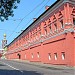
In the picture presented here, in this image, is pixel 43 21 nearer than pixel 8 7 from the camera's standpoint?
Answer: No

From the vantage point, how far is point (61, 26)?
1502 inches

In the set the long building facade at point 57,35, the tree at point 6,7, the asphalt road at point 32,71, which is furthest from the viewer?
the long building facade at point 57,35

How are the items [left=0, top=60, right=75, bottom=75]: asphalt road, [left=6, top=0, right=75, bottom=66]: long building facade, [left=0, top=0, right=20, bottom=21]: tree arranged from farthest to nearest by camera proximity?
[left=6, top=0, right=75, bottom=66]: long building facade
[left=0, top=60, right=75, bottom=75]: asphalt road
[left=0, top=0, right=20, bottom=21]: tree

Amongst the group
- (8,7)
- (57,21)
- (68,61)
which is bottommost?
(68,61)

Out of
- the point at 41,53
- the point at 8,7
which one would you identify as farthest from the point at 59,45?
the point at 8,7

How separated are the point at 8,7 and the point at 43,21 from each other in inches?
1309

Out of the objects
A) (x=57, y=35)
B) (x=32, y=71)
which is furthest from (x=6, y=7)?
(x=57, y=35)

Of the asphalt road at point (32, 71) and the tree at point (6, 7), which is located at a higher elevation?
the tree at point (6, 7)

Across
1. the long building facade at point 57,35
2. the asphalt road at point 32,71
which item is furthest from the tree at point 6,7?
the long building facade at point 57,35

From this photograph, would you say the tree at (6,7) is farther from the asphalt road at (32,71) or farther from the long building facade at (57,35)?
the long building facade at (57,35)

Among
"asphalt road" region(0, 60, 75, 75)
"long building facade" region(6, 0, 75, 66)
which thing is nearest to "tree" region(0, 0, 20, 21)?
"asphalt road" region(0, 60, 75, 75)

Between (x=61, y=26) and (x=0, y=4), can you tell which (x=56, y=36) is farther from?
(x=0, y=4)

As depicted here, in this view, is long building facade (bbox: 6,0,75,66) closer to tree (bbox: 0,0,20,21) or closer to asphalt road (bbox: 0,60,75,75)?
asphalt road (bbox: 0,60,75,75)

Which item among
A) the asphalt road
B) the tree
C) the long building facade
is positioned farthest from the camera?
the long building facade
